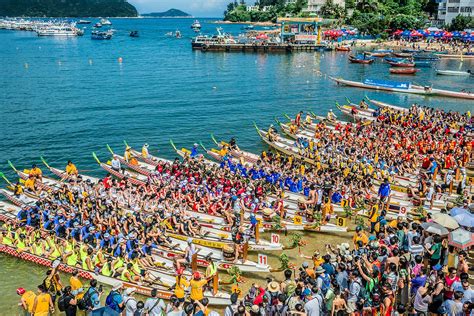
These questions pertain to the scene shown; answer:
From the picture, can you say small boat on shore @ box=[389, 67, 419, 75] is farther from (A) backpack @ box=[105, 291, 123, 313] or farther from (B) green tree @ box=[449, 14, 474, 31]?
(A) backpack @ box=[105, 291, 123, 313]

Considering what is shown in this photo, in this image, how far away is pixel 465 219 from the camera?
15.6 meters

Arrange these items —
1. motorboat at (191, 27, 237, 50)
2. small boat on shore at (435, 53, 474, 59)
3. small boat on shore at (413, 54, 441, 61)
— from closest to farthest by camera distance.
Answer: small boat on shore at (413, 54, 441, 61) → small boat on shore at (435, 53, 474, 59) → motorboat at (191, 27, 237, 50)

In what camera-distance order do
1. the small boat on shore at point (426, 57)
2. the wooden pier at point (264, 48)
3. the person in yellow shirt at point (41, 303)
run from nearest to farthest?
the person in yellow shirt at point (41, 303) → the small boat on shore at point (426, 57) → the wooden pier at point (264, 48)

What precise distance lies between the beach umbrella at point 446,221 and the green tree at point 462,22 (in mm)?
113578

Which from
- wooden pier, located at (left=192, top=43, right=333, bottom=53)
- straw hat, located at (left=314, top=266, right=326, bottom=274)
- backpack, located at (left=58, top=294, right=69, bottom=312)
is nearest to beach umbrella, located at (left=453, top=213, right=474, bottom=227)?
straw hat, located at (left=314, top=266, right=326, bottom=274)

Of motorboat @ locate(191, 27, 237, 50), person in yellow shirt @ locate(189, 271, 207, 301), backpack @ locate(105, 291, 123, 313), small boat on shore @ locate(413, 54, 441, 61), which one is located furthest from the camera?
motorboat @ locate(191, 27, 237, 50)

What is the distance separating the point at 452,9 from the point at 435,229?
12587cm

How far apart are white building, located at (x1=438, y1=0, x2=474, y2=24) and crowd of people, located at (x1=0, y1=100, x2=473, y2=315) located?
102 meters

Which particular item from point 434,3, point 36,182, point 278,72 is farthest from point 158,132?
point 434,3

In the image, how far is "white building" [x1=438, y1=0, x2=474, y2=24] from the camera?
375ft

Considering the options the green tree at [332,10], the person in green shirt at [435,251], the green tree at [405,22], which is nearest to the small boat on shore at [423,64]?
the green tree at [405,22]

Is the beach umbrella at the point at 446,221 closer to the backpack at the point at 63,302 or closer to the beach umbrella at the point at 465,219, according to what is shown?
the beach umbrella at the point at 465,219

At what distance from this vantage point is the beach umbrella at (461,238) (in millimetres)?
14016

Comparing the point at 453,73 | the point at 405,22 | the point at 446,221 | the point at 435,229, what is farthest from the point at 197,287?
the point at 405,22
